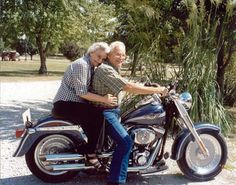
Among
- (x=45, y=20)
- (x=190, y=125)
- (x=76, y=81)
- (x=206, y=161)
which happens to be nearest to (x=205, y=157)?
(x=206, y=161)

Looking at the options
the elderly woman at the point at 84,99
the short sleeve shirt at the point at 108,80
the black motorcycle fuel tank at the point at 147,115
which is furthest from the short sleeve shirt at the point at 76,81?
the black motorcycle fuel tank at the point at 147,115

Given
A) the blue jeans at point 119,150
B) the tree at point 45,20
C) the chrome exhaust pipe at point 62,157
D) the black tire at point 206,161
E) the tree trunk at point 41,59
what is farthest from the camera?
the tree trunk at point 41,59

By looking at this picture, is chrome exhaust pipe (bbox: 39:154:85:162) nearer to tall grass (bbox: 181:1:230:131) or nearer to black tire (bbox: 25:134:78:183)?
black tire (bbox: 25:134:78:183)

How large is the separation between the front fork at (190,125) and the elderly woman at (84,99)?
811 millimetres

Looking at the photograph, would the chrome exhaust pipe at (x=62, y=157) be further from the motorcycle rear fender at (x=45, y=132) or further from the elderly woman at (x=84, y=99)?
the motorcycle rear fender at (x=45, y=132)

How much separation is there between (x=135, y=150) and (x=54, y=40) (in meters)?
32.3

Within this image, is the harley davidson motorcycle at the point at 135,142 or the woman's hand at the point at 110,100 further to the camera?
the harley davidson motorcycle at the point at 135,142


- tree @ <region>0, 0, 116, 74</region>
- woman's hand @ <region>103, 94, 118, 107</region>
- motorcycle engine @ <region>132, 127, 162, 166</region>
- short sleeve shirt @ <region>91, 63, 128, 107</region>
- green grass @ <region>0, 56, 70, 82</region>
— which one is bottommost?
green grass @ <region>0, 56, 70, 82</region>

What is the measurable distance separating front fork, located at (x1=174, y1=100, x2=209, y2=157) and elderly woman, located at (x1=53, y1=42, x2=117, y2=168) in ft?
2.66

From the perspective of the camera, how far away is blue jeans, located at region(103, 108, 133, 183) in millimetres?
4945

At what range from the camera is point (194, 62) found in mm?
7602

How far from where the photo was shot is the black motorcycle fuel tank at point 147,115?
207 inches

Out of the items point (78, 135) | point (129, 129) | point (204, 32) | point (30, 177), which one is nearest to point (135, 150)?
point (129, 129)

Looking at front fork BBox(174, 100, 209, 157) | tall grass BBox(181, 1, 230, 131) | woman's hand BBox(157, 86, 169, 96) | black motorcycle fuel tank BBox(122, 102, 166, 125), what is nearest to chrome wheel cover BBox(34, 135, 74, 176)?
black motorcycle fuel tank BBox(122, 102, 166, 125)
